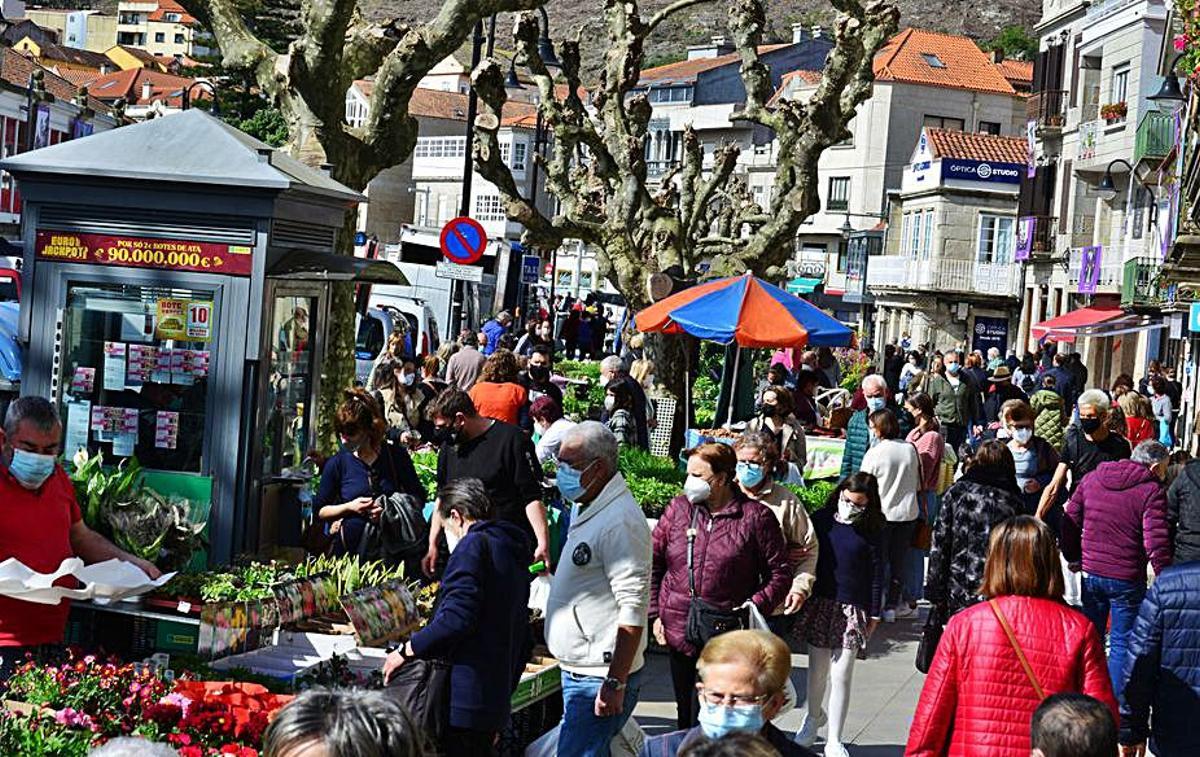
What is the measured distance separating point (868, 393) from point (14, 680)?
34.6 feet

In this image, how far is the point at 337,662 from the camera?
26.8 ft

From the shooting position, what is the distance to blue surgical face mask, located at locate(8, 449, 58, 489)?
7277mm

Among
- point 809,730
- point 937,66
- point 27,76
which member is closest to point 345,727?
point 809,730

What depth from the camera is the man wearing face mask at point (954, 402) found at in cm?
2341

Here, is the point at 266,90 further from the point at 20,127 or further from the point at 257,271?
the point at 20,127

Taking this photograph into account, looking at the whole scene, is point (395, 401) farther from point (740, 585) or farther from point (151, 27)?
point (151, 27)

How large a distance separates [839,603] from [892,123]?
78.8 metres

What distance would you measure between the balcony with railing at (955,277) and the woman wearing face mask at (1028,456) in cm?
5502

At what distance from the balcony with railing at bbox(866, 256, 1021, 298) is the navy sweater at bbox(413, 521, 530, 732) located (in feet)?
206

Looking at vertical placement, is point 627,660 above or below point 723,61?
below

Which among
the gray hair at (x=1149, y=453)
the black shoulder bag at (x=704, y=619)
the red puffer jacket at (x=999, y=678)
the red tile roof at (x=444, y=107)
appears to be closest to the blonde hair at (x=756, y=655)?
the red puffer jacket at (x=999, y=678)

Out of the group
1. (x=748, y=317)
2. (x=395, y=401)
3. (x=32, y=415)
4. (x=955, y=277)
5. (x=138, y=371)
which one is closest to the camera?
(x=32, y=415)

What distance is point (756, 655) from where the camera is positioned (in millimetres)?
5285

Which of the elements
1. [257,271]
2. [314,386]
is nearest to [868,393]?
[314,386]
